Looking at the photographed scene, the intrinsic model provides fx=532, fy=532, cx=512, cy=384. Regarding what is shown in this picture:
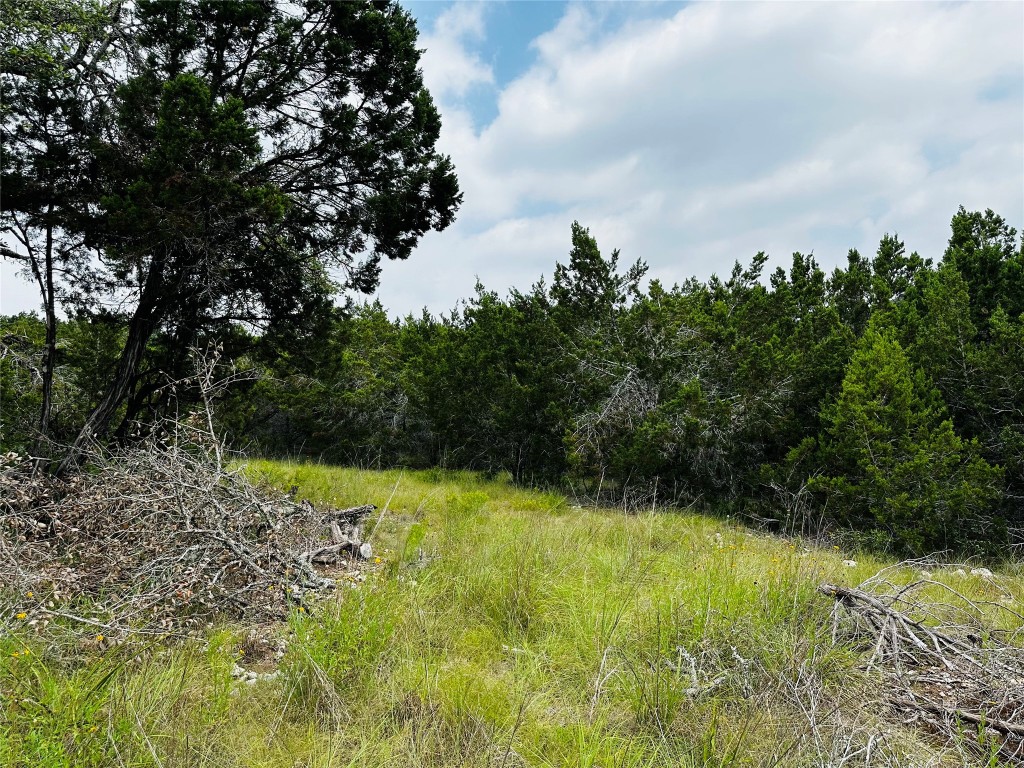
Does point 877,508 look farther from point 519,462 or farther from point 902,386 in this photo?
point 519,462

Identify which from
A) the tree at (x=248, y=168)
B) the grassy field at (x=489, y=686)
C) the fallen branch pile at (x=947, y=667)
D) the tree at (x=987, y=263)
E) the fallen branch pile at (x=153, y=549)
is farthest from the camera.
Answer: the tree at (x=987, y=263)

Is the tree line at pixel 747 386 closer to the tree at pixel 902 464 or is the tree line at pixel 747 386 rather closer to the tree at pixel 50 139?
the tree at pixel 902 464

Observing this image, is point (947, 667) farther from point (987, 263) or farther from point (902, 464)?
point (987, 263)

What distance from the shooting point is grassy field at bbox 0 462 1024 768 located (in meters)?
2.04

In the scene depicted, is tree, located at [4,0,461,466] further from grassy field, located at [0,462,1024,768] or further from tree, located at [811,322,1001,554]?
tree, located at [811,322,1001,554]

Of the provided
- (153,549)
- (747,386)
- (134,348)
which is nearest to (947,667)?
(153,549)

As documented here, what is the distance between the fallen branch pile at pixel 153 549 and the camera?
3.03m

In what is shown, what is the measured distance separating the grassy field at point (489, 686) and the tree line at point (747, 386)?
12.3 feet

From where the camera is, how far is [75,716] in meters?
2.01

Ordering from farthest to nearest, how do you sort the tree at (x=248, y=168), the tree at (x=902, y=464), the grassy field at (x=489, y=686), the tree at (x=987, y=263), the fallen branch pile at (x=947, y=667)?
the tree at (x=987, y=263), the tree at (x=902, y=464), the tree at (x=248, y=168), the fallen branch pile at (x=947, y=667), the grassy field at (x=489, y=686)

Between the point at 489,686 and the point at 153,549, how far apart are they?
259 cm

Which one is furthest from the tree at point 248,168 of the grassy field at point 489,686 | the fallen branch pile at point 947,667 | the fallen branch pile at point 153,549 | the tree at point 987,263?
the tree at point 987,263

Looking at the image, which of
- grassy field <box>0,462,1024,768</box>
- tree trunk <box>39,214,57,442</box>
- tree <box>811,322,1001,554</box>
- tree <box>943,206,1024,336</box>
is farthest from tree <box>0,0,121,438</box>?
tree <box>943,206,1024,336</box>

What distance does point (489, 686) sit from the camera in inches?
101
